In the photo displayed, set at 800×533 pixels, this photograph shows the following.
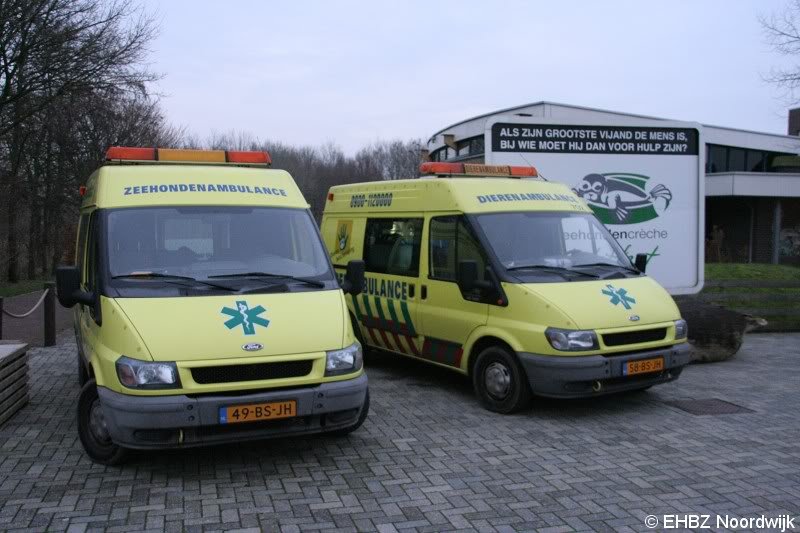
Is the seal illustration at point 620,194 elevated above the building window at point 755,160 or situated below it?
below

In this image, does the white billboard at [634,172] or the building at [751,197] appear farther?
the building at [751,197]

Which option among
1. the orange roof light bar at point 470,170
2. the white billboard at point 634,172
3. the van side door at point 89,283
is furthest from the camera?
the white billboard at point 634,172

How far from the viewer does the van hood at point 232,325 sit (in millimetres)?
5289

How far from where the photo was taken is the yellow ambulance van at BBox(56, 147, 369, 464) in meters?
5.22

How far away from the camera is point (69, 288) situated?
575 cm

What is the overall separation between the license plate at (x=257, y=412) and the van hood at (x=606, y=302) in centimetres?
285

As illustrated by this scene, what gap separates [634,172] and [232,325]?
313 inches

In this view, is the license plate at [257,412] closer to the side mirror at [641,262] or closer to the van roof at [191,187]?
the van roof at [191,187]

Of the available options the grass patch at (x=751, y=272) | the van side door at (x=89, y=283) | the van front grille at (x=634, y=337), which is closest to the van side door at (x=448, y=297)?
the van front grille at (x=634, y=337)

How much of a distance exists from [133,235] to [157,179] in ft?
2.18

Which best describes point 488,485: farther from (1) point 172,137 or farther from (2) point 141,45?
(1) point 172,137

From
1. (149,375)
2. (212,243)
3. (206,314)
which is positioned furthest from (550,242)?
(149,375)

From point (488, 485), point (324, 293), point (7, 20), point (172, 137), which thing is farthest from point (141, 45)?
point (488, 485)

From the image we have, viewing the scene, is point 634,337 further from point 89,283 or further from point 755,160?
point 755,160
